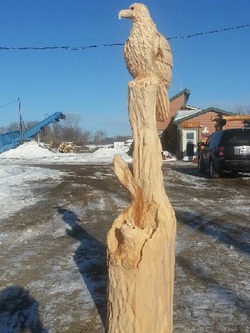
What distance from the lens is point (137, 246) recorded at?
106 inches

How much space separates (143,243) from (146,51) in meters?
1.23

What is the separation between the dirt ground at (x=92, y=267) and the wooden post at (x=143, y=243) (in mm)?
837

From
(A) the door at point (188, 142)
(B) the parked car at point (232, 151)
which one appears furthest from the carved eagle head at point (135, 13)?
(A) the door at point (188, 142)

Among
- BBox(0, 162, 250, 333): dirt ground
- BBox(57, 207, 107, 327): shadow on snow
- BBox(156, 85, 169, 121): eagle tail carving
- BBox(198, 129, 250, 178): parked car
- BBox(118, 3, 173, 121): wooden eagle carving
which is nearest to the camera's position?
BBox(118, 3, 173, 121): wooden eagle carving

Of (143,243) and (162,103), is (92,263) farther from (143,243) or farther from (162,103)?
(162,103)

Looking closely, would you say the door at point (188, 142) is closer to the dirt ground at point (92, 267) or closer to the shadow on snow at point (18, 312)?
the dirt ground at point (92, 267)

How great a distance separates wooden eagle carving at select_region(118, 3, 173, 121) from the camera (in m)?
2.72

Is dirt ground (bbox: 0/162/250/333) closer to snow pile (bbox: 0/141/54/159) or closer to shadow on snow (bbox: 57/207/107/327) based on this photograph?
shadow on snow (bbox: 57/207/107/327)

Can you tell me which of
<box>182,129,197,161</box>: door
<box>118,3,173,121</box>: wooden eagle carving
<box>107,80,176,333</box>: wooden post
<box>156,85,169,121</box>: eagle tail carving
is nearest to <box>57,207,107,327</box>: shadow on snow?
<box>107,80,176,333</box>: wooden post

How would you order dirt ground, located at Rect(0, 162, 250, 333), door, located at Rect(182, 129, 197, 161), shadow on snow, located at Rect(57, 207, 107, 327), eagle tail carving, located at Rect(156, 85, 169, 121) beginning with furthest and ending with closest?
door, located at Rect(182, 129, 197, 161)
shadow on snow, located at Rect(57, 207, 107, 327)
dirt ground, located at Rect(0, 162, 250, 333)
eagle tail carving, located at Rect(156, 85, 169, 121)

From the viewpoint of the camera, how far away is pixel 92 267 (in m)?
5.05

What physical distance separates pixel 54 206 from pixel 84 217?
4.82 ft

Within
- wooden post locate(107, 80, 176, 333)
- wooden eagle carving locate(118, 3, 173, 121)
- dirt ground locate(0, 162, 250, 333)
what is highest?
wooden eagle carving locate(118, 3, 173, 121)

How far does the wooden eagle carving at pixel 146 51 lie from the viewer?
2.72 meters
